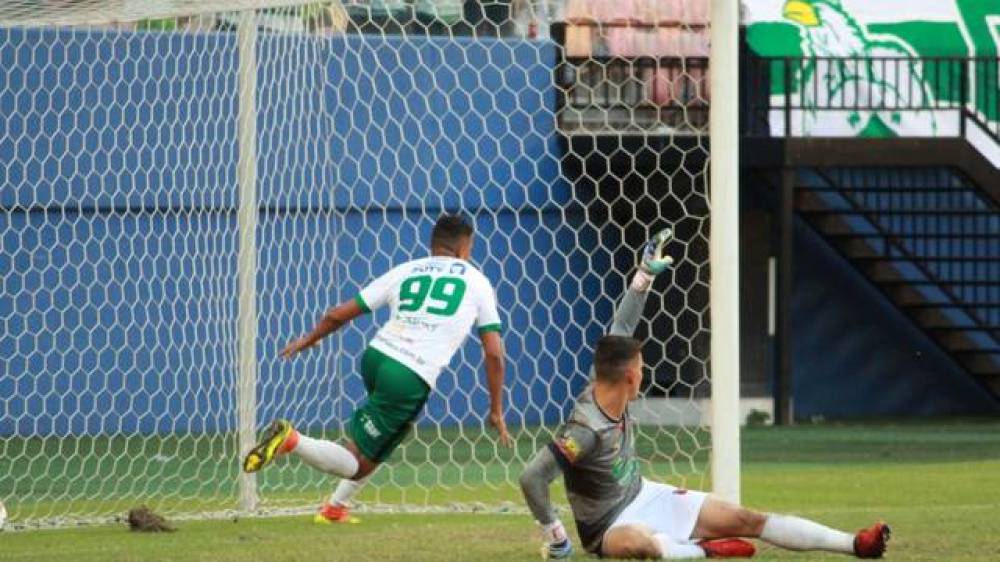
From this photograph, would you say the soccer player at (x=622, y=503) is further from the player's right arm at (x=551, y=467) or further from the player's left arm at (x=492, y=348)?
the player's left arm at (x=492, y=348)

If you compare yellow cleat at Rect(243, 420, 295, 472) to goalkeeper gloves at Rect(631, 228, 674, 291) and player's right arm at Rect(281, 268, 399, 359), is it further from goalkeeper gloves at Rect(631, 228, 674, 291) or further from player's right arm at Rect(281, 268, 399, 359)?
goalkeeper gloves at Rect(631, 228, 674, 291)

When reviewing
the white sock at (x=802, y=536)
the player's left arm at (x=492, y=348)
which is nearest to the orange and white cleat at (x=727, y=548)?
the white sock at (x=802, y=536)

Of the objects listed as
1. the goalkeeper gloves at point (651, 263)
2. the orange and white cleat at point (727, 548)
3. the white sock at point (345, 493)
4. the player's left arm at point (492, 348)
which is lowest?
the white sock at point (345, 493)

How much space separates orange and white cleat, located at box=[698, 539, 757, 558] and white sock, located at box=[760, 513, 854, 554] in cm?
18

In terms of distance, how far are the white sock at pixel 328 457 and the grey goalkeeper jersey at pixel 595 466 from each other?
168 cm

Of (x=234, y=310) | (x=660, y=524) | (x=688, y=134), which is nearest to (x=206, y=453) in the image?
(x=234, y=310)

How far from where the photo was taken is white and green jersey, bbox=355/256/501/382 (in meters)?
10.2

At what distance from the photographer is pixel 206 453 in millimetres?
16156

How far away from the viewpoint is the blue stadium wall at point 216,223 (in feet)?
55.5

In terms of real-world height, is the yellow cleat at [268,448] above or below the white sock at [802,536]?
above

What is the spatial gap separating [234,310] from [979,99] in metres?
9.23

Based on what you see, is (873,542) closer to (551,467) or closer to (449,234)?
(551,467)

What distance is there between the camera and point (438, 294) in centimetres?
1027

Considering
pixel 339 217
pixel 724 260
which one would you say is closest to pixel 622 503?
pixel 724 260
